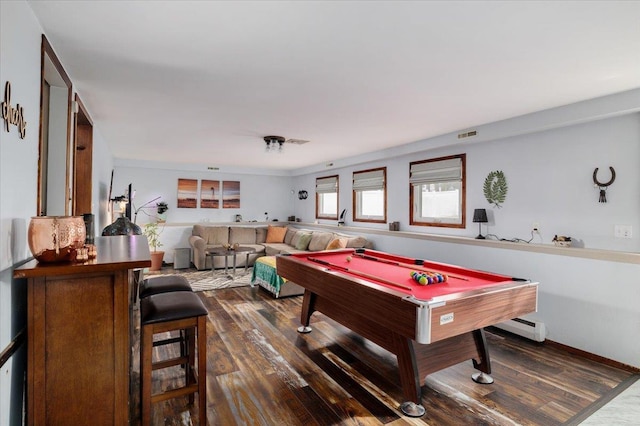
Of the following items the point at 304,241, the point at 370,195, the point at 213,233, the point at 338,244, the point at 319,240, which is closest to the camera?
the point at 338,244

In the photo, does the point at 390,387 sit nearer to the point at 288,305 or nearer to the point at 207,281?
the point at 288,305

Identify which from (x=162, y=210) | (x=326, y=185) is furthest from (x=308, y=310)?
(x=162, y=210)

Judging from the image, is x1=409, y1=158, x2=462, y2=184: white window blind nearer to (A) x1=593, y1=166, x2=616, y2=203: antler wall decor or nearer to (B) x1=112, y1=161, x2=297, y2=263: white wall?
(A) x1=593, y1=166, x2=616, y2=203: antler wall decor

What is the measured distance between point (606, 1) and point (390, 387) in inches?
106

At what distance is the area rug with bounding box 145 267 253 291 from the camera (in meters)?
5.54

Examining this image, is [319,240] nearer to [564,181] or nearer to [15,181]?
[564,181]

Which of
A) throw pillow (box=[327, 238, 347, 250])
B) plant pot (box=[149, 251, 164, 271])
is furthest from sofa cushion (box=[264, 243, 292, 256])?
plant pot (box=[149, 251, 164, 271])

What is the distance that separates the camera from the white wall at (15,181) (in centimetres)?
129

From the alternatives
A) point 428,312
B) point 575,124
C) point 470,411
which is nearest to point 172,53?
point 428,312

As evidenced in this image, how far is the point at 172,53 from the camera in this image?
2.14m

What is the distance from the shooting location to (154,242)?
7.04 m

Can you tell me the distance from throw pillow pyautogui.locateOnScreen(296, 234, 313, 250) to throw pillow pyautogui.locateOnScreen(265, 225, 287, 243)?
1.07m

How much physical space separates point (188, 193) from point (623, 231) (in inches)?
297

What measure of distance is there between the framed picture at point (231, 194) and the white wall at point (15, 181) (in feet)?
21.1
